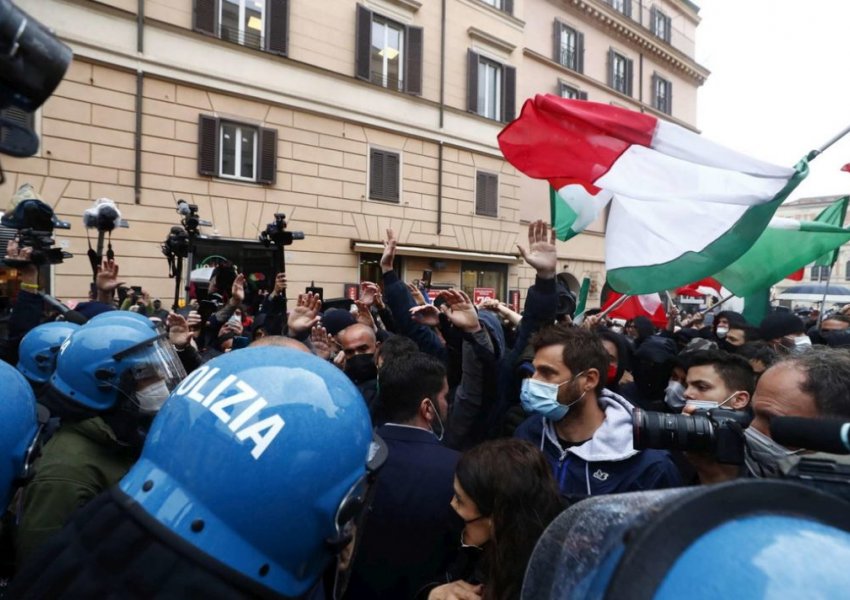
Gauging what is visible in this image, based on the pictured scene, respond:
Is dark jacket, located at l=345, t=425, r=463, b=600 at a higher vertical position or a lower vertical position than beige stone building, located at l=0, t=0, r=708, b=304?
lower

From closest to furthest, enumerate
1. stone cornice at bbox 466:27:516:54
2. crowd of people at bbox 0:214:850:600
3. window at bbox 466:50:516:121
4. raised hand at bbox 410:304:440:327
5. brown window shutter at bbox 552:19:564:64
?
crowd of people at bbox 0:214:850:600
raised hand at bbox 410:304:440:327
stone cornice at bbox 466:27:516:54
window at bbox 466:50:516:121
brown window shutter at bbox 552:19:564:64

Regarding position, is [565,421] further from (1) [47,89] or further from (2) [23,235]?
(2) [23,235]

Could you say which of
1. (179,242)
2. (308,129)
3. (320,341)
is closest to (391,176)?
(308,129)

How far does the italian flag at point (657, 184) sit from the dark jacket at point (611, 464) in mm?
1723

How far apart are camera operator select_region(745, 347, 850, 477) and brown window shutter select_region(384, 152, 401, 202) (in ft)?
39.6

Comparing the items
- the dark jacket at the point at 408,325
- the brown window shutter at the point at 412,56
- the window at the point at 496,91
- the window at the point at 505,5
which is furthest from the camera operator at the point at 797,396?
the window at the point at 505,5

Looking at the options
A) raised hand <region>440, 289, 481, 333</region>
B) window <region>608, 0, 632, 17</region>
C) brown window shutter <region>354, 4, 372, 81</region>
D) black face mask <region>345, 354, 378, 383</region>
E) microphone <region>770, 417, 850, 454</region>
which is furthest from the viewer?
window <region>608, 0, 632, 17</region>

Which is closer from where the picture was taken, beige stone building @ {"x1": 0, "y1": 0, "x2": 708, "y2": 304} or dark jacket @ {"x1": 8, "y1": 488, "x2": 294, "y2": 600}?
dark jacket @ {"x1": 8, "y1": 488, "x2": 294, "y2": 600}

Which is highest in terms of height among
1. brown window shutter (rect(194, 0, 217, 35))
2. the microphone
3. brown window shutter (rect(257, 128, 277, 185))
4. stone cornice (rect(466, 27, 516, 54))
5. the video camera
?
stone cornice (rect(466, 27, 516, 54))

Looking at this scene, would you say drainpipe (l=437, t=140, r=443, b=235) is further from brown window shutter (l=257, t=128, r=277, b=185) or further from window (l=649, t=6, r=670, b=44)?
window (l=649, t=6, r=670, b=44)

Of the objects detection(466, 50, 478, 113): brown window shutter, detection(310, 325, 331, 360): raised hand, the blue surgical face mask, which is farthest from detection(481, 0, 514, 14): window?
the blue surgical face mask

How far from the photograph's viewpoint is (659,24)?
22.4 meters

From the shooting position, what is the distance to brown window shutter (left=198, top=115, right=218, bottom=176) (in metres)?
10.8

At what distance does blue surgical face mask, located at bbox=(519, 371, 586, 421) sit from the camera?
2391 millimetres
